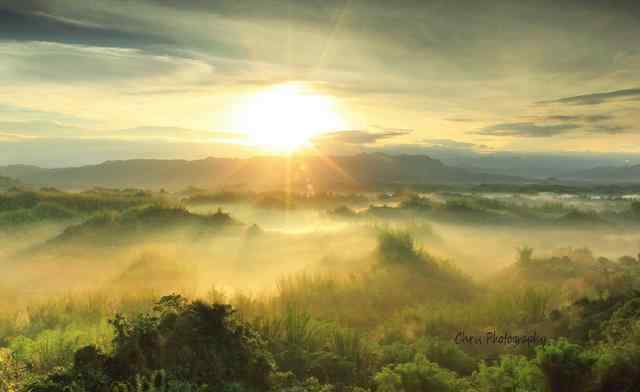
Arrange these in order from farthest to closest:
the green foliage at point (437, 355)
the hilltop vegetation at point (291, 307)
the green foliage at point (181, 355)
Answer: the green foliage at point (437, 355)
the hilltop vegetation at point (291, 307)
the green foliage at point (181, 355)

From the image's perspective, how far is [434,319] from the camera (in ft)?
50.0

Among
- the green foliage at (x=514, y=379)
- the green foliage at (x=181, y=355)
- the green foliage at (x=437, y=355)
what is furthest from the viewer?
the green foliage at (x=437, y=355)

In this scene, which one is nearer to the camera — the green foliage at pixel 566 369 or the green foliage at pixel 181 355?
the green foliage at pixel 181 355

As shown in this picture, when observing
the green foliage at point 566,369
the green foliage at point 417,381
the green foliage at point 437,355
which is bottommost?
the green foliage at point 437,355

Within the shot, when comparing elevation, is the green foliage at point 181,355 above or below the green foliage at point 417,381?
above

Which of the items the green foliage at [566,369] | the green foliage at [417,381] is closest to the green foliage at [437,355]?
the green foliage at [417,381]

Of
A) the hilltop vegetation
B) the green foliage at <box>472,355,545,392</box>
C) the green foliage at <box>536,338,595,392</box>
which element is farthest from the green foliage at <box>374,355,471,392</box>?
the green foliage at <box>536,338,595,392</box>

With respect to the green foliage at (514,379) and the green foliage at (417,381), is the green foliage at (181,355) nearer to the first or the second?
the green foliage at (417,381)

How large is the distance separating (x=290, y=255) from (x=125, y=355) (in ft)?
66.1

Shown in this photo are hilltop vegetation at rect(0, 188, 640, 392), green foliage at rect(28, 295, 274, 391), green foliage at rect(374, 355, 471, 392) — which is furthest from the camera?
green foliage at rect(374, 355, 471, 392)

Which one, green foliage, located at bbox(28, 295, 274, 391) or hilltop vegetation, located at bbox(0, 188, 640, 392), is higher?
green foliage, located at bbox(28, 295, 274, 391)

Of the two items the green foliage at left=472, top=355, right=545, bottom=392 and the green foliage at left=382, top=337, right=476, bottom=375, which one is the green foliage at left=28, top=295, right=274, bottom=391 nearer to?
the green foliage at left=382, top=337, right=476, bottom=375

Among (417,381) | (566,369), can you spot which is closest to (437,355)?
(417,381)

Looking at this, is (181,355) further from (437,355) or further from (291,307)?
(437,355)
